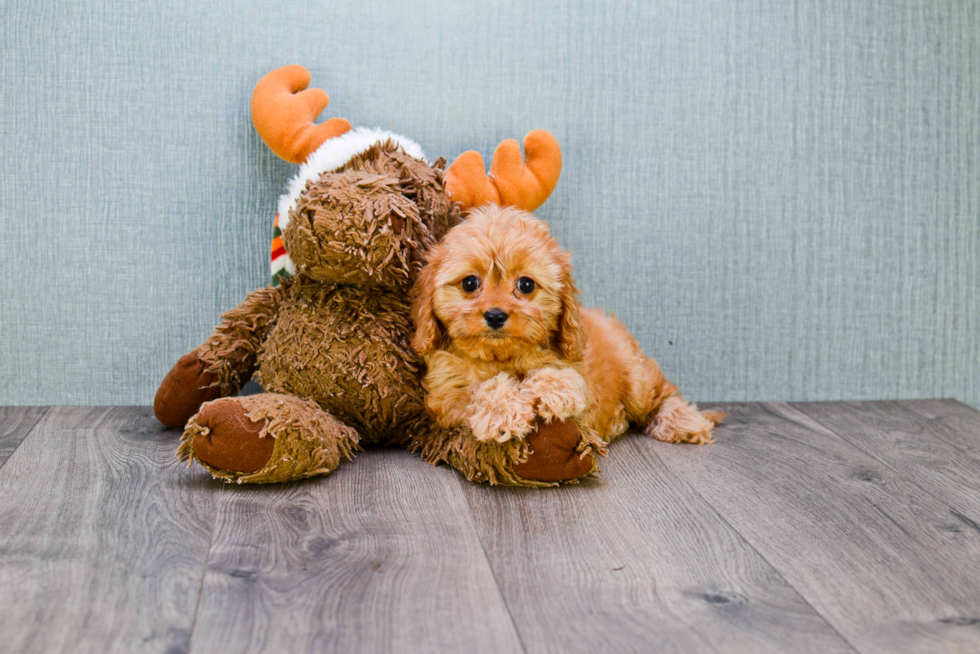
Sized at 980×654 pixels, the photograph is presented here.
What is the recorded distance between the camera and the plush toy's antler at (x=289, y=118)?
1.45m

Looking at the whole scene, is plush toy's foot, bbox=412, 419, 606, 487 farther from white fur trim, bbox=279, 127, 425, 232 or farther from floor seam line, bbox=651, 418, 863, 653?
white fur trim, bbox=279, 127, 425, 232

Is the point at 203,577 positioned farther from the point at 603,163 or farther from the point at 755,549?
the point at 603,163

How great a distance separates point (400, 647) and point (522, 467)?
0.45m

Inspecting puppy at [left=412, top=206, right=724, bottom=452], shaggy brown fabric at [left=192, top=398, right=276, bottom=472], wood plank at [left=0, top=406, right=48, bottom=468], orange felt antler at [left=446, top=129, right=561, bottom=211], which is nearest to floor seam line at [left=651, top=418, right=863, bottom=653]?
puppy at [left=412, top=206, right=724, bottom=452]

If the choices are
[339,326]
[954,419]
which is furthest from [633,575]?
[954,419]

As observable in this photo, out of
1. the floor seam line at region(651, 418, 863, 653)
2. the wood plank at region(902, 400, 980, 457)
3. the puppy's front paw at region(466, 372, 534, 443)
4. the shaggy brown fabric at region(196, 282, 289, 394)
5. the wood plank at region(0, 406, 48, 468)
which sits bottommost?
the floor seam line at region(651, 418, 863, 653)

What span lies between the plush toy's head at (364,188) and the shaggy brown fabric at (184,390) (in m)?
0.21

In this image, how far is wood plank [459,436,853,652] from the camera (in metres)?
0.83

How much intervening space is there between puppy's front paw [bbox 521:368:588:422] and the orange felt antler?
38 cm

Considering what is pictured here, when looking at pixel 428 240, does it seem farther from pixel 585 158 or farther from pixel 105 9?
pixel 105 9

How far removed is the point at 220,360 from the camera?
146cm

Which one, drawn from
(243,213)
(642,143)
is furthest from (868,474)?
(243,213)

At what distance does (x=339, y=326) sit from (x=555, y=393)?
1.25 feet

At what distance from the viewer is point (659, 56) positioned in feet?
5.47
